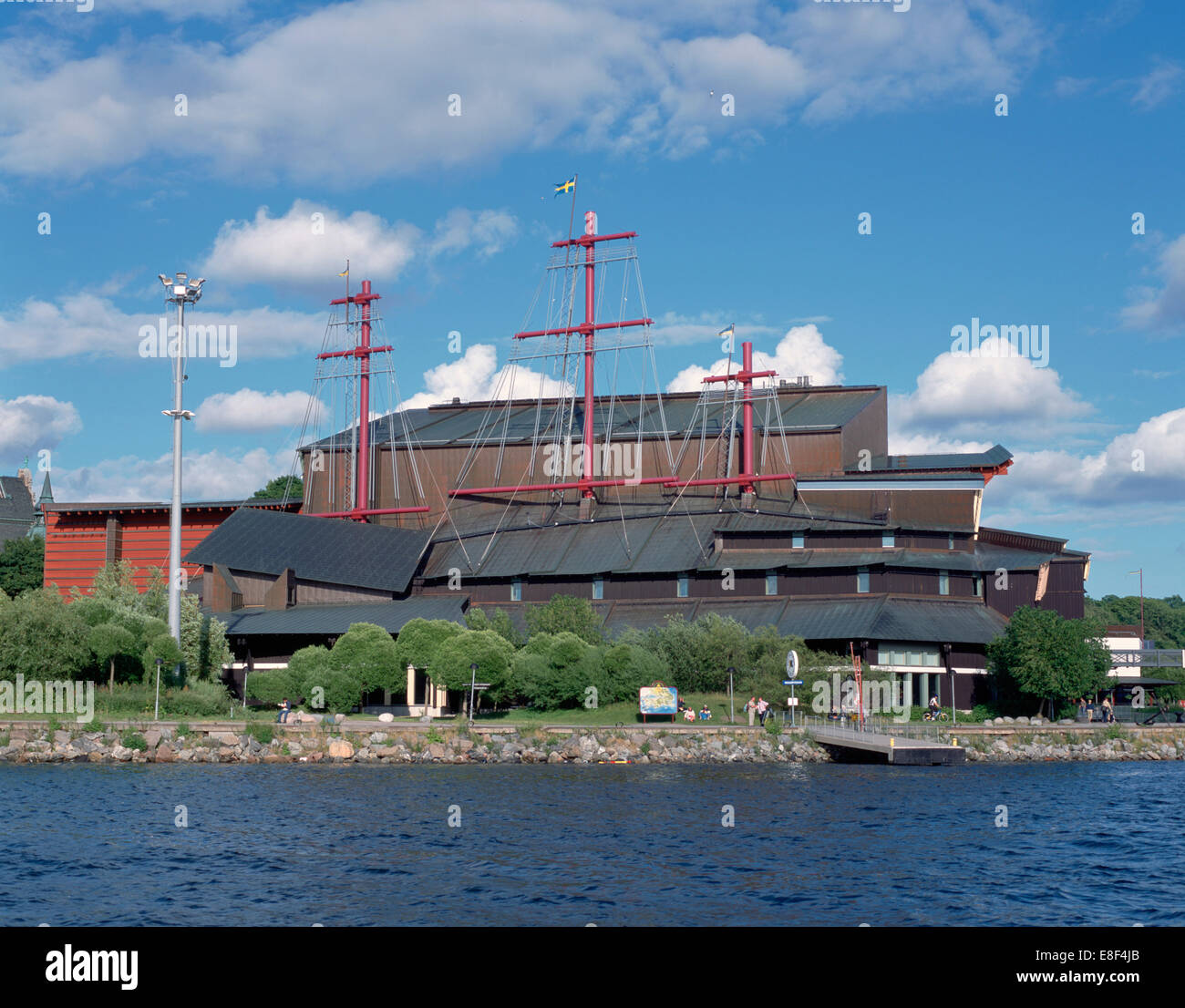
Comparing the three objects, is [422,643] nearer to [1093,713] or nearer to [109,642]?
[109,642]

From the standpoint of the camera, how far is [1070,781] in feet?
160

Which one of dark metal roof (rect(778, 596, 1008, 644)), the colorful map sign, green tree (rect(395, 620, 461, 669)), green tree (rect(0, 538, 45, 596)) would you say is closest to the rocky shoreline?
the colorful map sign

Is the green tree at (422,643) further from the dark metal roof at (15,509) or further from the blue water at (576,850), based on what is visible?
the dark metal roof at (15,509)

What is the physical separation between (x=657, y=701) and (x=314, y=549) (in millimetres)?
34830

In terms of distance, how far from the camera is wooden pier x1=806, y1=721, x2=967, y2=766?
176 ft

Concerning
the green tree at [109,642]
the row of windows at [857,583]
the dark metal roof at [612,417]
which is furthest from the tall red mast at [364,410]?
the green tree at [109,642]

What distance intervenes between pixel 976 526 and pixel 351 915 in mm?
66408

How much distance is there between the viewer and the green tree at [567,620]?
71.3 meters

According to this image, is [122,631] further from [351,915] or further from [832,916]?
[832,916]

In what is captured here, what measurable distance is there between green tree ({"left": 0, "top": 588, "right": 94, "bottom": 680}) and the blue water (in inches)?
451

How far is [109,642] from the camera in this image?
58.8 meters

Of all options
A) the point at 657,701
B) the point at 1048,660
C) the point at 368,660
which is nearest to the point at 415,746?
the point at 368,660
